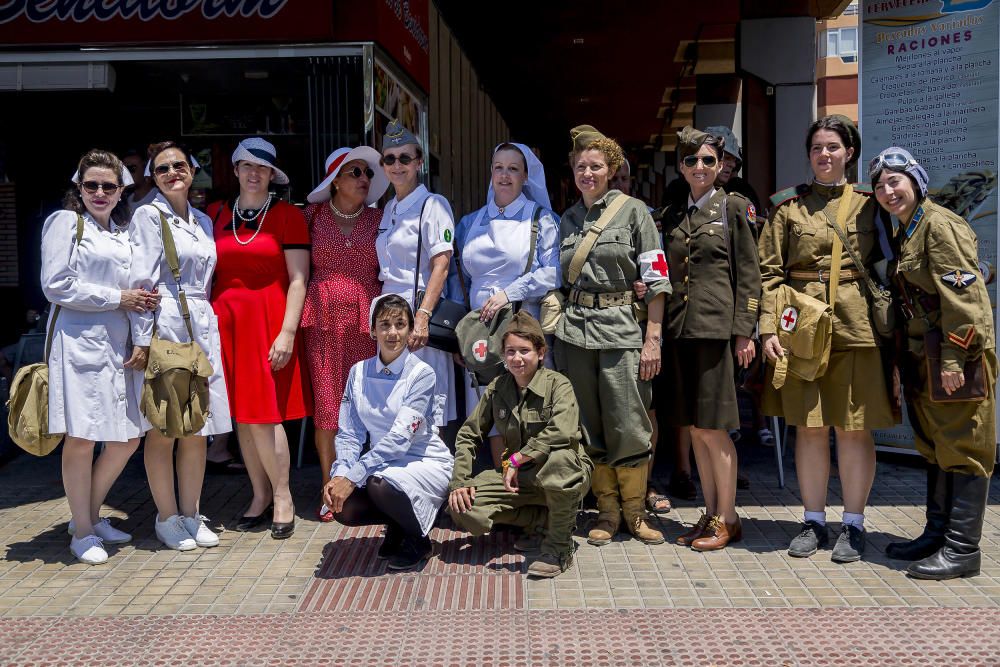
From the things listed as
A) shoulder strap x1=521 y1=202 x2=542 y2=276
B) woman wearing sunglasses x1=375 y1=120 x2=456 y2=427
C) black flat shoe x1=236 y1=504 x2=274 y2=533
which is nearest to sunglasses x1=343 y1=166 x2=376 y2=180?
woman wearing sunglasses x1=375 y1=120 x2=456 y2=427

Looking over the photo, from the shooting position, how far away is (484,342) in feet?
15.2

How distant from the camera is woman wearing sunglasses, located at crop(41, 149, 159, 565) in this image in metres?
4.25

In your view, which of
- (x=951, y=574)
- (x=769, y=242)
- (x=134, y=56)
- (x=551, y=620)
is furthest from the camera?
(x=134, y=56)

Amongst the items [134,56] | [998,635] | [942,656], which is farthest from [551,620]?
[134,56]

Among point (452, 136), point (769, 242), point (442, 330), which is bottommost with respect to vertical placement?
point (442, 330)

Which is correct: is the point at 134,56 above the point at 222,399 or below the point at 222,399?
above

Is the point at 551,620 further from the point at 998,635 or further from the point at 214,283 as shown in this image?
the point at 214,283

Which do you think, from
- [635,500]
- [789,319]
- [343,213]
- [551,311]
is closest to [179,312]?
[343,213]

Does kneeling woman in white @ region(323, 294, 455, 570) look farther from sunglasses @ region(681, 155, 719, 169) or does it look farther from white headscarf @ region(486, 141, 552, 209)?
sunglasses @ region(681, 155, 719, 169)

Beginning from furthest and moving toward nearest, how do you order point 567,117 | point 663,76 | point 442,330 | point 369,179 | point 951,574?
point 567,117 → point 663,76 → point 369,179 → point 442,330 → point 951,574

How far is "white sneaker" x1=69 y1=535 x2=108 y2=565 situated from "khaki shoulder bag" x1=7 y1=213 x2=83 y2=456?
1.47 feet

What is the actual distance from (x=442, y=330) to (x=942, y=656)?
2.53 m

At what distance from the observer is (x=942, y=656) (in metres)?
3.24

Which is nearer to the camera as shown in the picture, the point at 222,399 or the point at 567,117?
the point at 222,399
